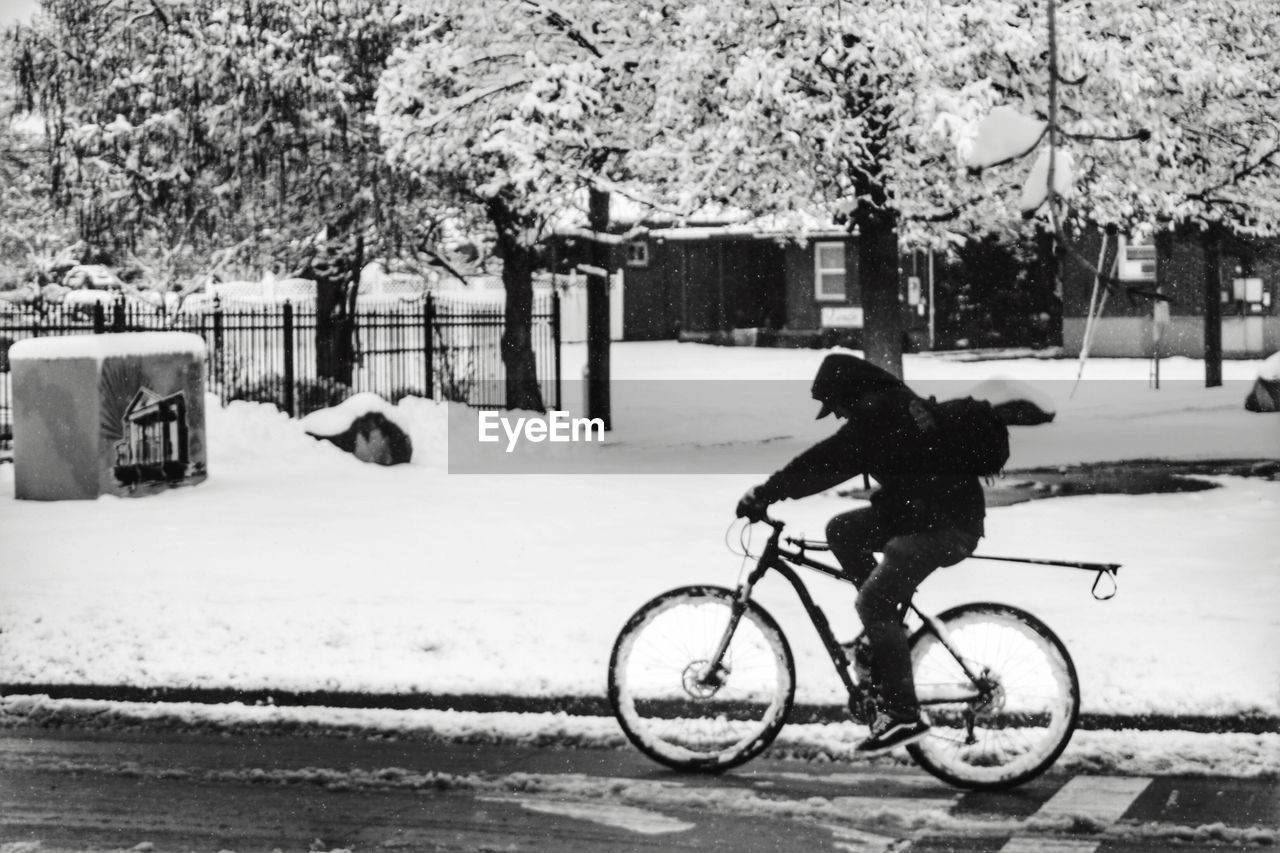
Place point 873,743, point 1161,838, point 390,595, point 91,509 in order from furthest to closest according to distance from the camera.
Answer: point 91,509
point 390,595
point 873,743
point 1161,838

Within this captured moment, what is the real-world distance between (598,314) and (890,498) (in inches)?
592

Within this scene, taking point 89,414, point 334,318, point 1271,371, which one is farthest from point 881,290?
point 1271,371

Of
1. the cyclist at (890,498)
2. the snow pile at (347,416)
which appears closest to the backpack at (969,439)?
the cyclist at (890,498)

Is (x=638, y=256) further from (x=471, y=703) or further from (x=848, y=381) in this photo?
(x=848, y=381)

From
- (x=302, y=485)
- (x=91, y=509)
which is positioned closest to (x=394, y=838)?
(x=91, y=509)

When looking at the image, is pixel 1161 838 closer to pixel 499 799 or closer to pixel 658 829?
pixel 658 829

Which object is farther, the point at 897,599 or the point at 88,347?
the point at 88,347

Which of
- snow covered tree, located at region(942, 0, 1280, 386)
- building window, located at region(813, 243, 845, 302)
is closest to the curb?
snow covered tree, located at region(942, 0, 1280, 386)

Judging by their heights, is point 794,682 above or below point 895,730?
above

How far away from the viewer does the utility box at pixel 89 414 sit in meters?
14.9

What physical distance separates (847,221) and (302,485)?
6.06 m

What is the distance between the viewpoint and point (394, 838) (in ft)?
18.0

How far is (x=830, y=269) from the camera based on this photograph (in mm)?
44875

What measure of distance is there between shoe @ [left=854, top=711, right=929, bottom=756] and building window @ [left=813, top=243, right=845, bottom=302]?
129ft
